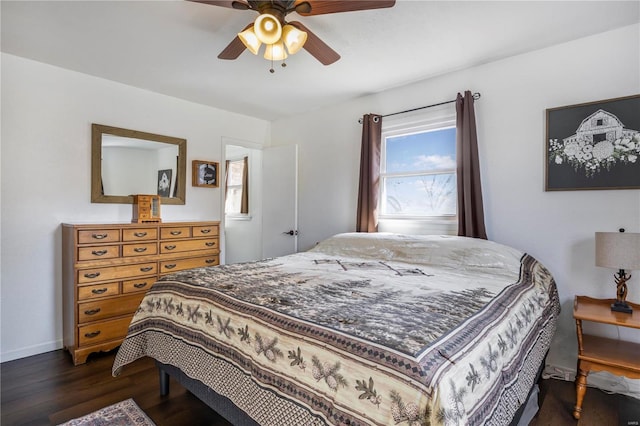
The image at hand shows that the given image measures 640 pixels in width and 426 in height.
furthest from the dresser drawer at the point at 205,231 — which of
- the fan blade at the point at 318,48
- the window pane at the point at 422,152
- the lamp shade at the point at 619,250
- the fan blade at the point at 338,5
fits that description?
the lamp shade at the point at 619,250

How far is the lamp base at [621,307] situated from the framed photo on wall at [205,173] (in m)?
3.92

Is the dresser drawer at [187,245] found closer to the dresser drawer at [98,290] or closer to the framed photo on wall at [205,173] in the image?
the dresser drawer at [98,290]

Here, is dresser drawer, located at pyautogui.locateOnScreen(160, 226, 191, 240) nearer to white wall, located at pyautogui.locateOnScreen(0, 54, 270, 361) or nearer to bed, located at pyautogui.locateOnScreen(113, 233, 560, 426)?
white wall, located at pyautogui.locateOnScreen(0, 54, 270, 361)

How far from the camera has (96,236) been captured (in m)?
2.71

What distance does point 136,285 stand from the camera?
9.67ft

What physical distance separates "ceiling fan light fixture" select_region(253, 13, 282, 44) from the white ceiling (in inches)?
15.4

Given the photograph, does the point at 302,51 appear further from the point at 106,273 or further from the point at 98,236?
Answer: the point at 106,273

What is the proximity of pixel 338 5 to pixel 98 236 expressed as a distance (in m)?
2.60

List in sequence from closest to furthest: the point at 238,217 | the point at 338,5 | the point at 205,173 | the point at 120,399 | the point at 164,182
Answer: the point at 338,5 < the point at 120,399 < the point at 164,182 < the point at 205,173 < the point at 238,217

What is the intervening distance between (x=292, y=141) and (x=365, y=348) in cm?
369

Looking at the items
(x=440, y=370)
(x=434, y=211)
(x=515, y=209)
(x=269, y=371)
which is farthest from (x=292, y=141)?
(x=440, y=370)

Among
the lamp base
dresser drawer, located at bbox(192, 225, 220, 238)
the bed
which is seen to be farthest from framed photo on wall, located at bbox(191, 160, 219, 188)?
the lamp base

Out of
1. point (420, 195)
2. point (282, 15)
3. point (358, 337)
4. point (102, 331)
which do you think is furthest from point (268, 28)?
point (102, 331)

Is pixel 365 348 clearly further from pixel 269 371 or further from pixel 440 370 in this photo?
pixel 269 371
